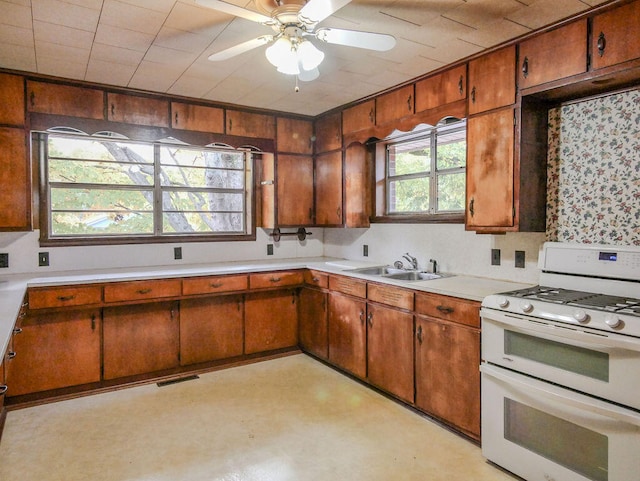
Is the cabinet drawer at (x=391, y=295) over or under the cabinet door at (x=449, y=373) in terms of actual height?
over

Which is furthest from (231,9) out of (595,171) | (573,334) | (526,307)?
(595,171)

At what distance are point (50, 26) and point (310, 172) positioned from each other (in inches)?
106

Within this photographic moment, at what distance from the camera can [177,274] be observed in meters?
3.52

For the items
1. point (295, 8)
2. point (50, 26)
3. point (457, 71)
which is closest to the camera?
point (295, 8)

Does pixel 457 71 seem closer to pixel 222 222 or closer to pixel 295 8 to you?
pixel 295 8

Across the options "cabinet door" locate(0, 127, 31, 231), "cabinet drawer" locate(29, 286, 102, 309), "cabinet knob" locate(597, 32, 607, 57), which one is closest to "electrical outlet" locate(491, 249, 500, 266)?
"cabinet knob" locate(597, 32, 607, 57)

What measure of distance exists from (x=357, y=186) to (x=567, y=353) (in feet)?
8.23

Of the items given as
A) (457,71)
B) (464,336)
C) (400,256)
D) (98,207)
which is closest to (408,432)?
(464,336)

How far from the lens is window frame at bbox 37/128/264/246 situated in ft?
11.6

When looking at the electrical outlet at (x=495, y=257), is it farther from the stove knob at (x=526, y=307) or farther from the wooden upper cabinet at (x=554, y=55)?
the wooden upper cabinet at (x=554, y=55)

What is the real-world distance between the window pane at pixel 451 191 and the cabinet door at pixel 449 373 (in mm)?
1098

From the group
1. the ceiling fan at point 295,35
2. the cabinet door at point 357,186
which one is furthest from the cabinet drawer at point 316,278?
the ceiling fan at point 295,35

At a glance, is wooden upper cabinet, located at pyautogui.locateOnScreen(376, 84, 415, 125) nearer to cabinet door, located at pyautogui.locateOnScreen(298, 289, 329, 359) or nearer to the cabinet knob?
the cabinet knob

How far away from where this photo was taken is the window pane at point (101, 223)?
3.68 meters
